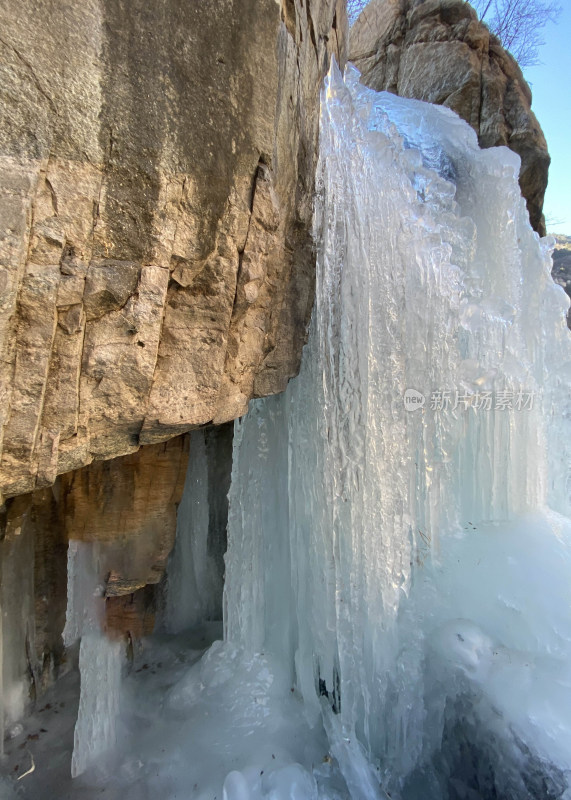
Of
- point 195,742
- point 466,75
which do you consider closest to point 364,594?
point 195,742

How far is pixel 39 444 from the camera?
1377 mm

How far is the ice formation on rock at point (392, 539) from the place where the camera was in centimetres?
241

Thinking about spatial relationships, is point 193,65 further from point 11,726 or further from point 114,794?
point 11,726

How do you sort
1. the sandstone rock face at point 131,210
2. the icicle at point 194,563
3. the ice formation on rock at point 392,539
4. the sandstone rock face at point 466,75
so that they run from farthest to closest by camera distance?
the sandstone rock face at point 466,75 < the icicle at point 194,563 < the ice formation on rock at point 392,539 < the sandstone rock face at point 131,210

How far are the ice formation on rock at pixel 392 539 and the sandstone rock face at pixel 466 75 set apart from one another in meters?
2.45

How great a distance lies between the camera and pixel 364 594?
8.34 ft

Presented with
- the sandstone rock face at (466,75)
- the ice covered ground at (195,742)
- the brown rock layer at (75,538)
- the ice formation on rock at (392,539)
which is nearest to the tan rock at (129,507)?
the brown rock layer at (75,538)

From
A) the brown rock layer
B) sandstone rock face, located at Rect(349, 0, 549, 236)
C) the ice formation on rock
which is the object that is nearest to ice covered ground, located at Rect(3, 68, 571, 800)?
the ice formation on rock

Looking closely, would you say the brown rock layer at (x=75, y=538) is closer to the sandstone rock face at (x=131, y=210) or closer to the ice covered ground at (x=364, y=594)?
the ice covered ground at (x=364, y=594)

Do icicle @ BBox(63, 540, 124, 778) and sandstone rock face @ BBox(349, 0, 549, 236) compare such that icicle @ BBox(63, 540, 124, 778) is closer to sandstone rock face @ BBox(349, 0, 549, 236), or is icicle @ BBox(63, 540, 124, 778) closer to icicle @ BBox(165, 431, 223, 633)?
icicle @ BBox(165, 431, 223, 633)

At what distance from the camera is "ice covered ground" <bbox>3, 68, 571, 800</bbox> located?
2414 mm

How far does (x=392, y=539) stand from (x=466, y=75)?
5303 mm

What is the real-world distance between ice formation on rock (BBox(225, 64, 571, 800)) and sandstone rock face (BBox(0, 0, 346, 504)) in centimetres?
81

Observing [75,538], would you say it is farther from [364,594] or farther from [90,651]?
[364,594]
